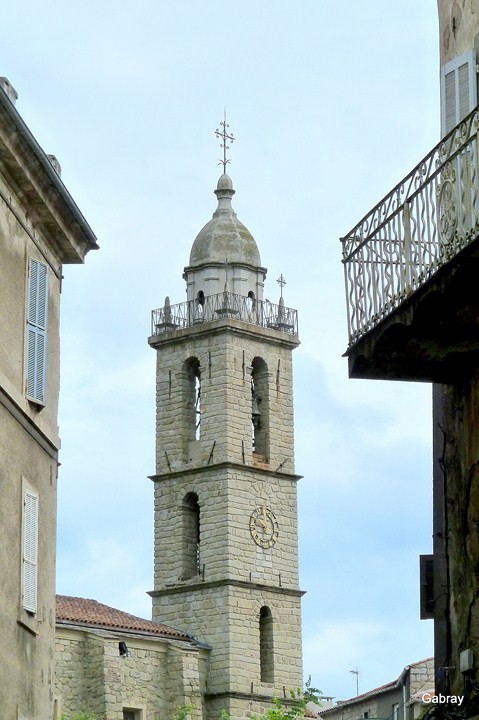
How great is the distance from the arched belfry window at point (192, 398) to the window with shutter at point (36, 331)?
51868 mm

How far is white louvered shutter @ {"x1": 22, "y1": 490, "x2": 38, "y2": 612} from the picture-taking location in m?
16.9

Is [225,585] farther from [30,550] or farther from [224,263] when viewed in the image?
[30,550]

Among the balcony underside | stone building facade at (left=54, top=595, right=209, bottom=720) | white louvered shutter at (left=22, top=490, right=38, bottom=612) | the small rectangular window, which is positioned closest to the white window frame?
white louvered shutter at (left=22, top=490, right=38, bottom=612)

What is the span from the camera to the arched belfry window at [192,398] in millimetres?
69938

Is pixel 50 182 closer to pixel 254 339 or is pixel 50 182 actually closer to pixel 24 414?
pixel 24 414

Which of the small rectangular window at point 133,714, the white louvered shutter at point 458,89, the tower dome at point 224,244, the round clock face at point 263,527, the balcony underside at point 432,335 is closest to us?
the balcony underside at point 432,335

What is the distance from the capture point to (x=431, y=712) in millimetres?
14500

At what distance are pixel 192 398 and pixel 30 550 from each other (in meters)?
53.5

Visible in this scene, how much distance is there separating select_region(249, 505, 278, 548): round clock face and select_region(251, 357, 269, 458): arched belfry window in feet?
7.62

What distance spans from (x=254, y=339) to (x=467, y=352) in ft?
183

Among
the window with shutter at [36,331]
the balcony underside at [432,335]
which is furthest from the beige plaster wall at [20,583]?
the balcony underside at [432,335]

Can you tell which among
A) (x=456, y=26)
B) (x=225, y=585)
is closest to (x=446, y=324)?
(x=456, y=26)

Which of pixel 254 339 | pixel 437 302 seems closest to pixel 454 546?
pixel 437 302

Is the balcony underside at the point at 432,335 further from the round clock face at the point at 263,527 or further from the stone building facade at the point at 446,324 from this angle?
the round clock face at the point at 263,527
